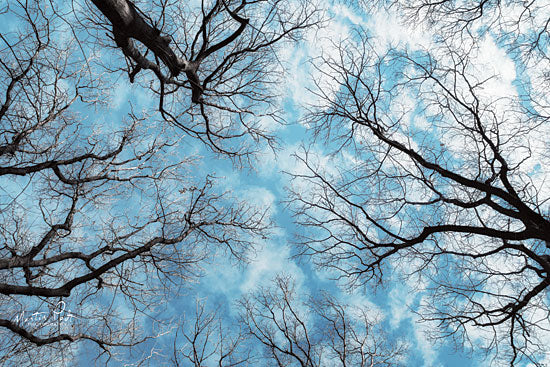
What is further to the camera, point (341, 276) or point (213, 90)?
point (341, 276)

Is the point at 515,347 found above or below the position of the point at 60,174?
below

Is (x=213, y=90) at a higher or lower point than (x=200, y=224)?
higher

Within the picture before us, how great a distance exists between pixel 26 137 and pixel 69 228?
6.71ft

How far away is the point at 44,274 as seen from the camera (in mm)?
7457

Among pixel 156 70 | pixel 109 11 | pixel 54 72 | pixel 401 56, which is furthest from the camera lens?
pixel 54 72

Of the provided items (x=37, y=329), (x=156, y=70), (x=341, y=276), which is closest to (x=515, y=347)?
(x=341, y=276)

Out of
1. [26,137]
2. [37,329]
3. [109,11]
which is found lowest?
[37,329]

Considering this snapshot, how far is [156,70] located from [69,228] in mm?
4191

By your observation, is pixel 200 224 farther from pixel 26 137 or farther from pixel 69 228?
pixel 26 137

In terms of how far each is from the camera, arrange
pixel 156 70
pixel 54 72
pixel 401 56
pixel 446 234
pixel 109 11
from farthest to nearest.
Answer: pixel 54 72
pixel 446 234
pixel 401 56
pixel 156 70
pixel 109 11

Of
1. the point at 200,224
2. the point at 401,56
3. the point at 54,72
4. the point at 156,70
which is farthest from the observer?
the point at 200,224

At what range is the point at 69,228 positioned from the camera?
7566 millimetres

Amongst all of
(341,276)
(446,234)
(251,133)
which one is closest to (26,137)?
(251,133)

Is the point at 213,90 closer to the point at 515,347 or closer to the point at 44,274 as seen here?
the point at 44,274
